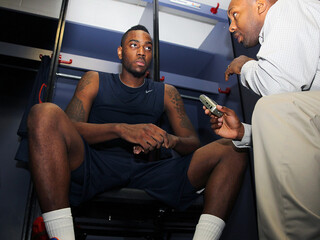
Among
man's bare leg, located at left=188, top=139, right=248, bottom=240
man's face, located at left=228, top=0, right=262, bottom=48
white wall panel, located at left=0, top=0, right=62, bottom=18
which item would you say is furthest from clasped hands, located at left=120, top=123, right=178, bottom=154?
white wall panel, located at left=0, top=0, right=62, bottom=18

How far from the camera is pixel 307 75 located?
0.88 metres

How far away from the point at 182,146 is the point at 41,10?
173 cm

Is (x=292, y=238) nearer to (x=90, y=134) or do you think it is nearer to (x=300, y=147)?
(x=300, y=147)

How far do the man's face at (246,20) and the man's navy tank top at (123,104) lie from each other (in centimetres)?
59

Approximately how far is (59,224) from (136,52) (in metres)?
1.41

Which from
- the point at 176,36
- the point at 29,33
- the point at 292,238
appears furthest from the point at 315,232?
the point at 176,36

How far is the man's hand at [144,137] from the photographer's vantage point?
1.21m

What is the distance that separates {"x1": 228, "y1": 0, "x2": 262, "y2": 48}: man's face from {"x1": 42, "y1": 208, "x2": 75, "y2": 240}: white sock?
1224mm

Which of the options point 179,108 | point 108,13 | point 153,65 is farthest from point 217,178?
point 108,13

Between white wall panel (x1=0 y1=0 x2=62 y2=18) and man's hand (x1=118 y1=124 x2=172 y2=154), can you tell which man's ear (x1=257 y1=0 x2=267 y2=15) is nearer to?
man's hand (x1=118 y1=124 x2=172 y2=154)

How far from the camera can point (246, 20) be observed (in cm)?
146

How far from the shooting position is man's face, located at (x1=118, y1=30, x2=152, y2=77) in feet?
6.34

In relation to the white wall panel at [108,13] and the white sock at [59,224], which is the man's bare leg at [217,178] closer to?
the white sock at [59,224]

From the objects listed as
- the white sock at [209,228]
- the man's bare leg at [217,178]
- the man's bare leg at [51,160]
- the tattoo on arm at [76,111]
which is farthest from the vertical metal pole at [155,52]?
the white sock at [209,228]
